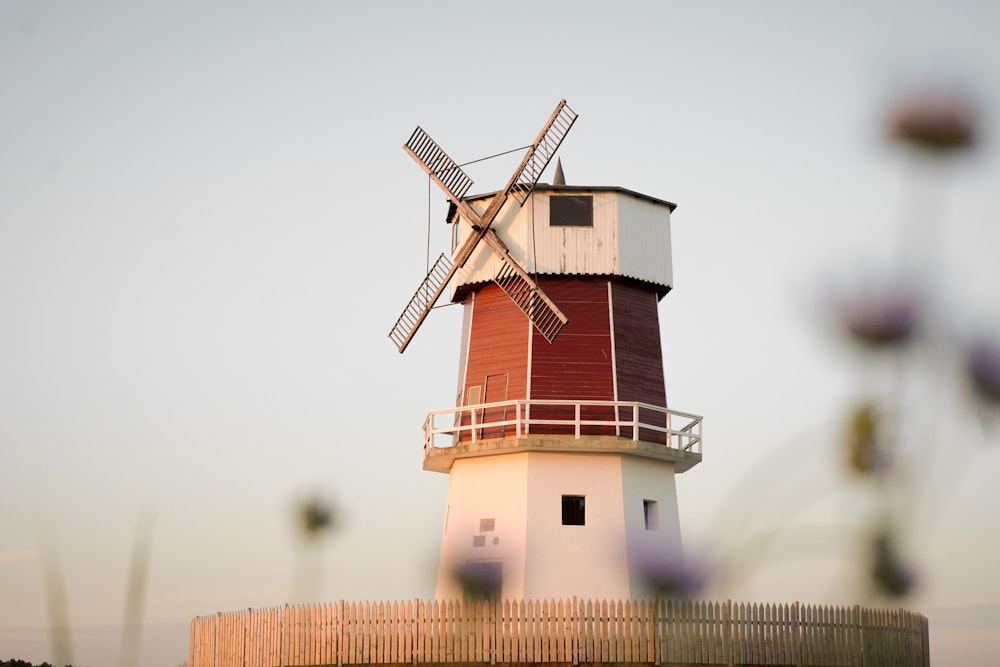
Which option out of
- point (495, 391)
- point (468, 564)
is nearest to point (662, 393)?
point (495, 391)

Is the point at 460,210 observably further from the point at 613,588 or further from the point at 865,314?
the point at 865,314

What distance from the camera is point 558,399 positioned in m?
27.1

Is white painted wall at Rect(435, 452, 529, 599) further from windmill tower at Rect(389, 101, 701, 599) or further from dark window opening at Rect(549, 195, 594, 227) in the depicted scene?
dark window opening at Rect(549, 195, 594, 227)

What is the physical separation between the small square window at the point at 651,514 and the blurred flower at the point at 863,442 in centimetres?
2434

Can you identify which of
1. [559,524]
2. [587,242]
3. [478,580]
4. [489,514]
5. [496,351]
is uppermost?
[587,242]

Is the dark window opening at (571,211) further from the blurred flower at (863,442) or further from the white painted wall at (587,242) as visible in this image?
the blurred flower at (863,442)

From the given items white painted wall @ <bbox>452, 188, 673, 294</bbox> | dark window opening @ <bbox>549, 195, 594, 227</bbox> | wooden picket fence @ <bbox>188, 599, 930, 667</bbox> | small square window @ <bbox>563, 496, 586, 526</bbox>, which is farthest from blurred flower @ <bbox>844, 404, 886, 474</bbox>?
dark window opening @ <bbox>549, 195, 594, 227</bbox>

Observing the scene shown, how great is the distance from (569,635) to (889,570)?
2065 cm

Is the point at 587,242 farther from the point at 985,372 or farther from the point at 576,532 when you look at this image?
the point at 985,372

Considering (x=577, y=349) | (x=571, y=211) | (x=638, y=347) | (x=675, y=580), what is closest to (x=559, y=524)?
(x=577, y=349)

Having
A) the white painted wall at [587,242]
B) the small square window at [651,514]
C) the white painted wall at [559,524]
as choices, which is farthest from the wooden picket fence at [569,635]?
the white painted wall at [587,242]

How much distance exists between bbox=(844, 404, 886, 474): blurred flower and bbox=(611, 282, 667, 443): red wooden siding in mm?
24022

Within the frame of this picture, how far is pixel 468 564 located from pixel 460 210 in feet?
28.0

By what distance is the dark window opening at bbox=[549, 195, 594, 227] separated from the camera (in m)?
28.4
